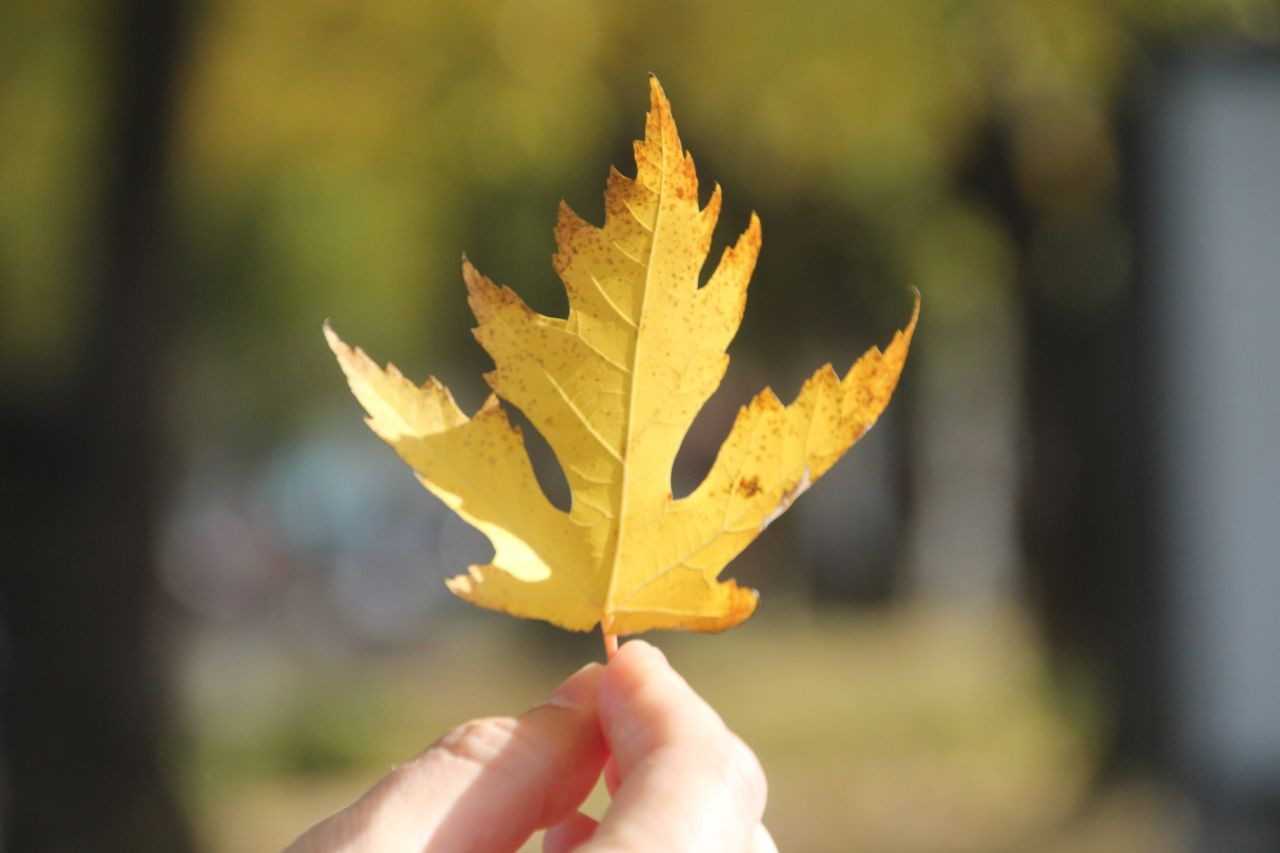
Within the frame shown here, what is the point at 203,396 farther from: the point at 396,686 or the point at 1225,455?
the point at 1225,455

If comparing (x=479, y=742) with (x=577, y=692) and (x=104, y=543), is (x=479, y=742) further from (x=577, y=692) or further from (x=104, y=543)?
(x=104, y=543)

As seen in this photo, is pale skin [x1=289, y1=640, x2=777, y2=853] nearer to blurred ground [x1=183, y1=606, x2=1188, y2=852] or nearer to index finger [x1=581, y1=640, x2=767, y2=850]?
index finger [x1=581, y1=640, x2=767, y2=850]

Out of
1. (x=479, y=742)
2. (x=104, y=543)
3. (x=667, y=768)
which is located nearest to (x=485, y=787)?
(x=479, y=742)

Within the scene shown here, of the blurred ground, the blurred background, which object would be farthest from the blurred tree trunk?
the blurred ground

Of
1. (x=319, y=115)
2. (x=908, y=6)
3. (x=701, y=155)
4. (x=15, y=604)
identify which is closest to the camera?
(x=15, y=604)

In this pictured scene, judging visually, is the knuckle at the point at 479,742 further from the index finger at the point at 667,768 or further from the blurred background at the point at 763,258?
the blurred background at the point at 763,258

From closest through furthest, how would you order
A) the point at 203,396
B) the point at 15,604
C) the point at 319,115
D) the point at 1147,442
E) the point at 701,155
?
the point at 15,604 → the point at 319,115 → the point at 1147,442 → the point at 701,155 → the point at 203,396

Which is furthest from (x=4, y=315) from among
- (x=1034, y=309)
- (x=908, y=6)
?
(x=1034, y=309)
